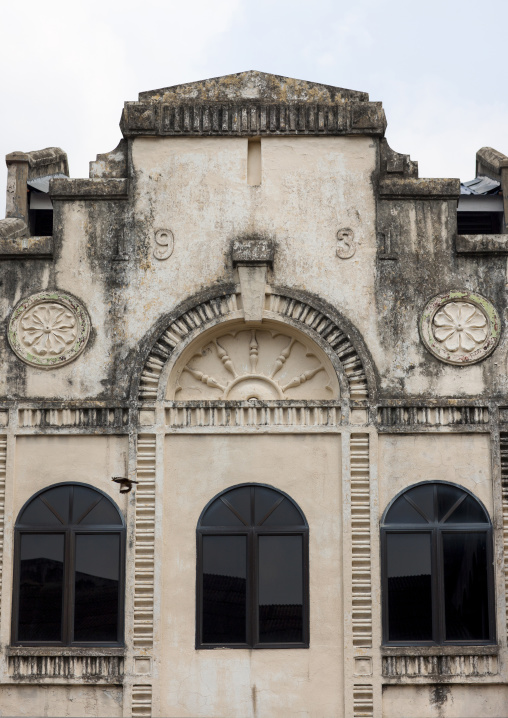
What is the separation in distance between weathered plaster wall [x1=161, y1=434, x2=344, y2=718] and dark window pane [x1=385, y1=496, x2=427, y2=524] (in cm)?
86

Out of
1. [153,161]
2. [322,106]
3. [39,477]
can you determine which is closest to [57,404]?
[39,477]

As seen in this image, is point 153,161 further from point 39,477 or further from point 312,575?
point 312,575

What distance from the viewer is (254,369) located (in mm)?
20062

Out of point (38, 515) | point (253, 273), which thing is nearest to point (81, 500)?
point (38, 515)

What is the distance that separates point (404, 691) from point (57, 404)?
24.5 ft

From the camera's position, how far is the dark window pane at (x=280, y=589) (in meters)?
18.7

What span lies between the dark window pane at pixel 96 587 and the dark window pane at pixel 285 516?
2.60 metres

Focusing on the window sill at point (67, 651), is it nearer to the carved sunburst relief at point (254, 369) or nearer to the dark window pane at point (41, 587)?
the dark window pane at point (41, 587)

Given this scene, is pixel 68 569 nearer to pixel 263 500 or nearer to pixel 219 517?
pixel 219 517

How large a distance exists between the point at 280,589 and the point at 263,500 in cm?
150

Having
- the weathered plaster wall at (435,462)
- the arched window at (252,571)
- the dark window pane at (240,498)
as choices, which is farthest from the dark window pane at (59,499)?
the weathered plaster wall at (435,462)

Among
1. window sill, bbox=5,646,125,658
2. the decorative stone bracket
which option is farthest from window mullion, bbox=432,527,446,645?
window sill, bbox=5,646,125,658

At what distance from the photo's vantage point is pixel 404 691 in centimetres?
1836

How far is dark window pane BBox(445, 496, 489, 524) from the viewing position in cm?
1897
